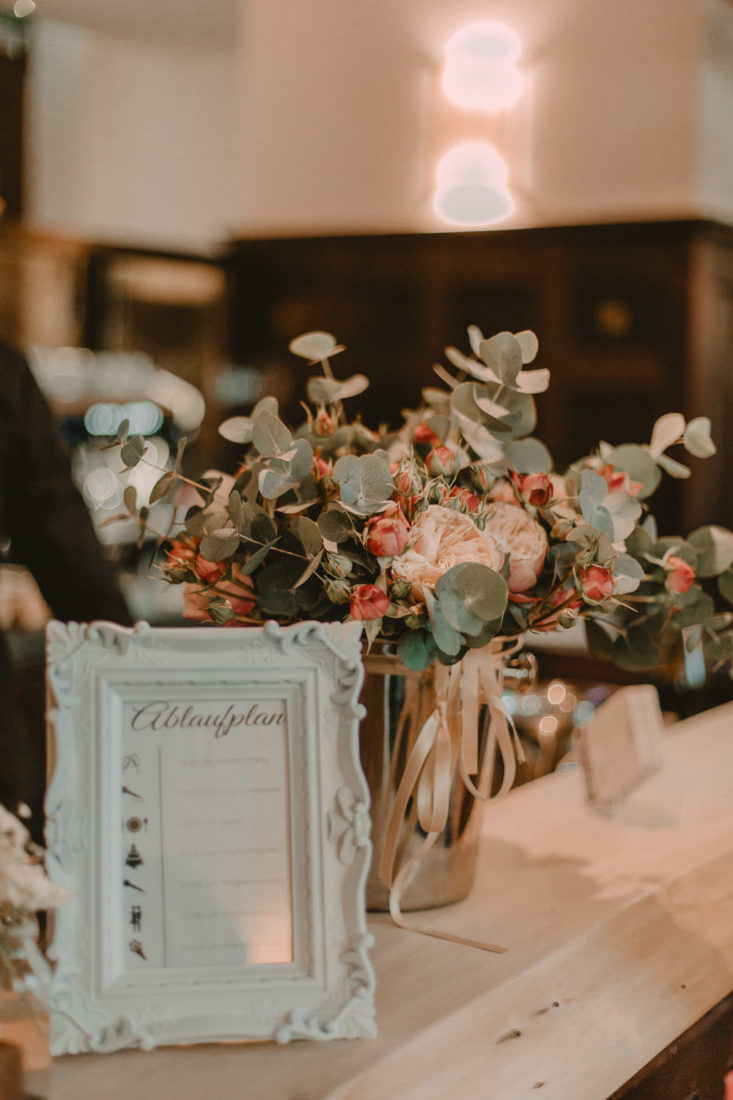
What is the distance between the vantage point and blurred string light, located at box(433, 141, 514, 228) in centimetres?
365

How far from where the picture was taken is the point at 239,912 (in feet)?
2.51

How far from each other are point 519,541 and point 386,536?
0.14 metres

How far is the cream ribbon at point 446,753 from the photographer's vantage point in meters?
0.94

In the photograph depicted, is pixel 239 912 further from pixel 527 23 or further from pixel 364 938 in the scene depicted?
pixel 527 23

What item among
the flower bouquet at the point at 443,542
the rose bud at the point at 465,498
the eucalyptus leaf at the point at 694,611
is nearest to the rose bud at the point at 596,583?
the flower bouquet at the point at 443,542

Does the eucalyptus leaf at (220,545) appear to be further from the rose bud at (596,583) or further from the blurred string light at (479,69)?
the blurred string light at (479,69)

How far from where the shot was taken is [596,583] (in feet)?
3.02

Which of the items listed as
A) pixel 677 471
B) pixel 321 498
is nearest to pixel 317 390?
pixel 321 498

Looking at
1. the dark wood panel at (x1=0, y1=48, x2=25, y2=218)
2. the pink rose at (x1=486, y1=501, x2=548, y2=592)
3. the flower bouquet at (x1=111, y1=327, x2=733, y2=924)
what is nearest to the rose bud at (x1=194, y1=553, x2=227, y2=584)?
the flower bouquet at (x1=111, y1=327, x2=733, y2=924)

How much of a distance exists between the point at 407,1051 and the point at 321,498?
0.42 metres

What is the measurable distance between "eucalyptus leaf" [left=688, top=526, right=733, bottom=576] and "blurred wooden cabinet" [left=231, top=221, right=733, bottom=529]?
8.03 feet

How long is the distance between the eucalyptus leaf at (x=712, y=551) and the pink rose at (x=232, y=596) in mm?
455

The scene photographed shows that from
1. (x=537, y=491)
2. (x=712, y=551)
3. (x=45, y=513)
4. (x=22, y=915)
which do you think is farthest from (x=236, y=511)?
(x=45, y=513)

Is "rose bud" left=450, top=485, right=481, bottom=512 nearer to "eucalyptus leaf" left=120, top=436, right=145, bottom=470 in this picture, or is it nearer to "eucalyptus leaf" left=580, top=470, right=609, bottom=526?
"eucalyptus leaf" left=580, top=470, right=609, bottom=526
